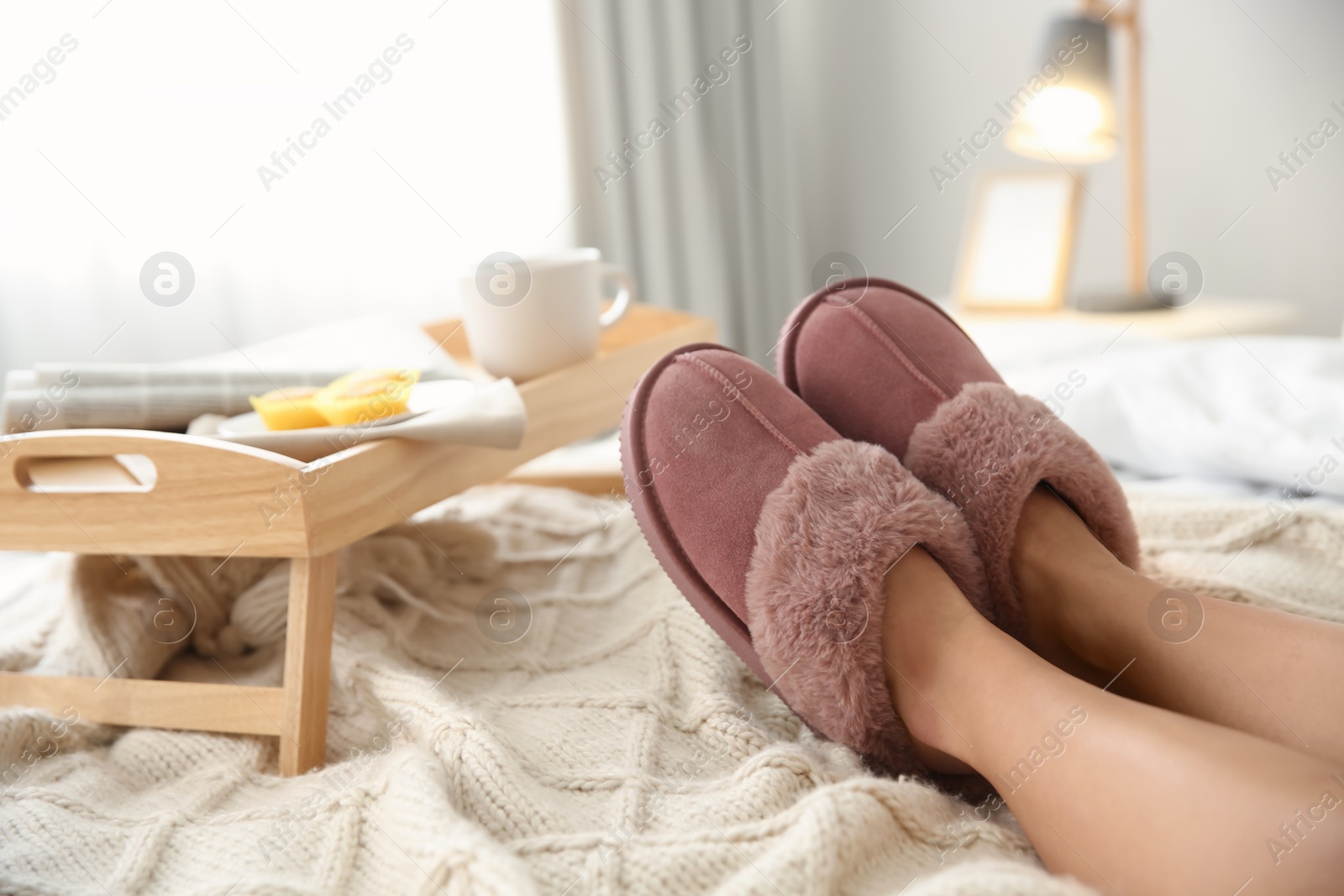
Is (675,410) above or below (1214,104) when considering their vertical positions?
below

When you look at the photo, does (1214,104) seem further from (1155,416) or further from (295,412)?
(295,412)

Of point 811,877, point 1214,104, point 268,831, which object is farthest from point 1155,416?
point 1214,104

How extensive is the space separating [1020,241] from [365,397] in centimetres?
141

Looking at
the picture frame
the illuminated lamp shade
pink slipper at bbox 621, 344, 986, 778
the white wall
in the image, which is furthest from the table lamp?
pink slipper at bbox 621, 344, 986, 778

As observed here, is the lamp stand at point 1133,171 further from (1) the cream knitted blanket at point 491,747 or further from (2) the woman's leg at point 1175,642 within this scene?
(2) the woman's leg at point 1175,642

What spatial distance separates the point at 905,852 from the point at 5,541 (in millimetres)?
563

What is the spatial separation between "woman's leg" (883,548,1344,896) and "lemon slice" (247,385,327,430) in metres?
0.40

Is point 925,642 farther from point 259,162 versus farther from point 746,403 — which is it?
point 259,162

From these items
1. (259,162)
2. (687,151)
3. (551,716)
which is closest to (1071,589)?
(551,716)

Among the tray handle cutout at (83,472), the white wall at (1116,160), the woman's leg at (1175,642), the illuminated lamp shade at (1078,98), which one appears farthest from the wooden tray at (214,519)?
the white wall at (1116,160)

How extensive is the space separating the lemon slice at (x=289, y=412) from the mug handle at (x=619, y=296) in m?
0.38

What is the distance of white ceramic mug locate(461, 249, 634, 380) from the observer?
88cm

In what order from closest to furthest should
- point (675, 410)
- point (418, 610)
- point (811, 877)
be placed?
point (811, 877) < point (675, 410) < point (418, 610)

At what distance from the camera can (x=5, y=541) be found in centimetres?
63
